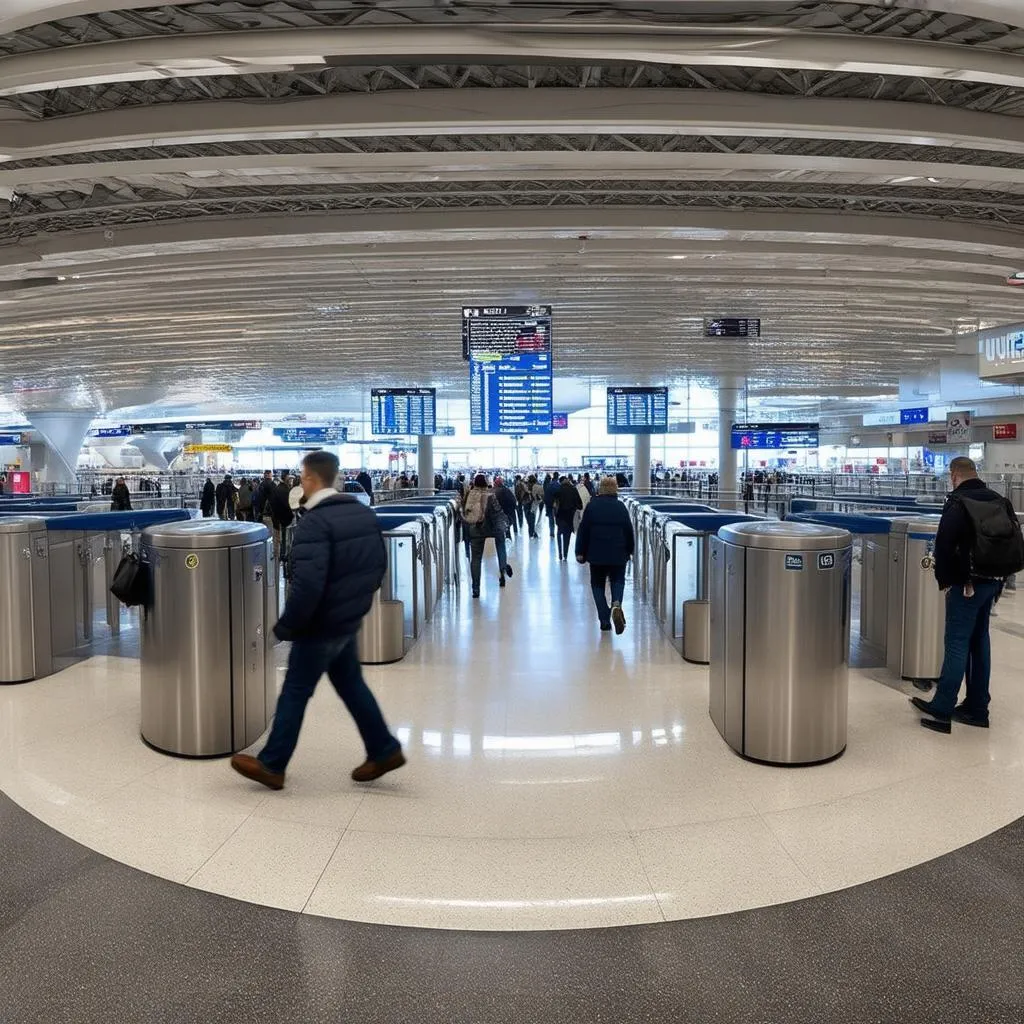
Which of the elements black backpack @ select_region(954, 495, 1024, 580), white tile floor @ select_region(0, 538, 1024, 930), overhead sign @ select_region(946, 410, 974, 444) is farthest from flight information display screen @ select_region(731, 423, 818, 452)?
black backpack @ select_region(954, 495, 1024, 580)

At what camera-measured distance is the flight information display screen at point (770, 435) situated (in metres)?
24.5

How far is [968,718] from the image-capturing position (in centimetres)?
475

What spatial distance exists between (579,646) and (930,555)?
293 cm

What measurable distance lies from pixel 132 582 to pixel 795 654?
141 inches

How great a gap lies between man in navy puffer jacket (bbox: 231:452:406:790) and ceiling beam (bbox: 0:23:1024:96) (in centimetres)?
254

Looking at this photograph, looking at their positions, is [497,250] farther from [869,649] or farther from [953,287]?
[953,287]

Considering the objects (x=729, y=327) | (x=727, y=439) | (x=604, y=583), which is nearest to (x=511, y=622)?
(x=604, y=583)

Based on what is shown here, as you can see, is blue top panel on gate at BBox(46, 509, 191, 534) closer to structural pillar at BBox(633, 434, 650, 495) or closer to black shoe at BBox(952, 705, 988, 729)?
black shoe at BBox(952, 705, 988, 729)

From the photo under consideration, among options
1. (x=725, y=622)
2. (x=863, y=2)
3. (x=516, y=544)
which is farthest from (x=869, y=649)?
(x=516, y=544)

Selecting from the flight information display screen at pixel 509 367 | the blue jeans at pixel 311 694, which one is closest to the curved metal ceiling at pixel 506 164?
the flight information display screen at pixel 509 367

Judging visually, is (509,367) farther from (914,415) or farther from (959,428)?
(914,415)

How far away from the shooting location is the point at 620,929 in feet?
8.67

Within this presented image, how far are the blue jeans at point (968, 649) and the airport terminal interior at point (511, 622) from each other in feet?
0.66

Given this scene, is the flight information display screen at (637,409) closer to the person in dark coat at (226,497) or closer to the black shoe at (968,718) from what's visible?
the person in dark coat at (226,497)
